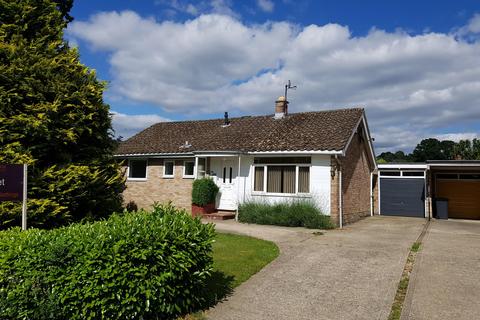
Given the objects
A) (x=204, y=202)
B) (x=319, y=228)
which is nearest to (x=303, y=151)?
(x=319, y=228)

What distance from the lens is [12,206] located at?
6637 mm

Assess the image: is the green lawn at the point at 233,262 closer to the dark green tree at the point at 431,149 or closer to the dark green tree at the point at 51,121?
the dark green tree at the point at 51,121

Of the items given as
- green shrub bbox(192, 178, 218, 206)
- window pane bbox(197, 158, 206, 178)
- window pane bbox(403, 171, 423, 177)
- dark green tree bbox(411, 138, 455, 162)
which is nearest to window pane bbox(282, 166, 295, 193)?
green shrub bbox(192, 178, 218, 206)

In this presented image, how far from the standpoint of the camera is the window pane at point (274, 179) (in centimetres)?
1622

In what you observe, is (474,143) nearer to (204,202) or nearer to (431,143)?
(431,143)

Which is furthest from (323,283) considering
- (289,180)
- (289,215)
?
(289,180)

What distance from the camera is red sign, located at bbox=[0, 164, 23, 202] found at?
5.79 metres

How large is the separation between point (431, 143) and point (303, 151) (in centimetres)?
6672

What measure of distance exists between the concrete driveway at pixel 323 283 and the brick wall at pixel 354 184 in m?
4.08

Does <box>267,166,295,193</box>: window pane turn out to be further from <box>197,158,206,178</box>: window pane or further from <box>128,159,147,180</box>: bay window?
<box>128,159,147,180</box>: bay window

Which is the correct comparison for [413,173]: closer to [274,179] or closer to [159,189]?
[274,179]

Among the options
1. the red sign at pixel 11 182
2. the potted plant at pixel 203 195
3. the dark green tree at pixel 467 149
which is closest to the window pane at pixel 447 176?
the potted plant at pixel 203 195

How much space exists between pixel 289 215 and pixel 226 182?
171 inches

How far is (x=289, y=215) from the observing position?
47.6 feet
